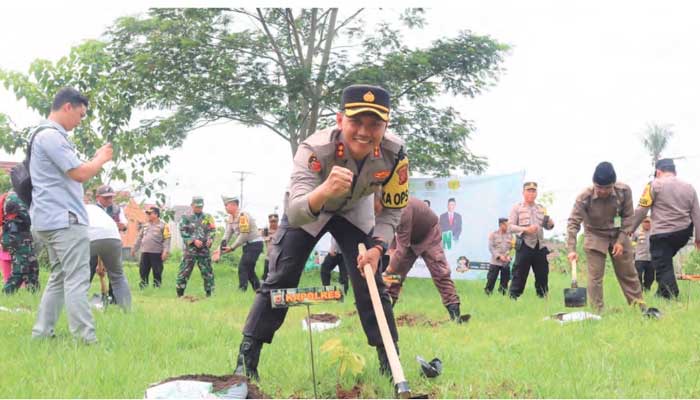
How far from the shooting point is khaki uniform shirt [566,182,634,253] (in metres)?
6.73

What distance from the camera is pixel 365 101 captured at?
10.6ft

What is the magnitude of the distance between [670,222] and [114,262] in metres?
6.44

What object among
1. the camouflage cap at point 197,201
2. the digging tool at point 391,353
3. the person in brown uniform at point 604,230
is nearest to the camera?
the digging tool at point 391,353

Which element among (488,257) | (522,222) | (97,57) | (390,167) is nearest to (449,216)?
(488,257)

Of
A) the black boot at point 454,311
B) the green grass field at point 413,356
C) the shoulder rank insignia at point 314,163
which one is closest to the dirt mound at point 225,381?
the green grass field at point 413,356

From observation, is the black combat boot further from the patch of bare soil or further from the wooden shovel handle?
the wooden shovel handle

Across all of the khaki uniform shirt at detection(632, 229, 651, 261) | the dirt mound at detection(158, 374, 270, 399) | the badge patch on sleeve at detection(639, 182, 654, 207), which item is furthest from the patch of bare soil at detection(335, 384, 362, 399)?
the khaki uniform shirt at detection(632, 229, 651, 261)

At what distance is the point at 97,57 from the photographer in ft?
37.3

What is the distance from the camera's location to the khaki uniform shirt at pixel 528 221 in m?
9.09

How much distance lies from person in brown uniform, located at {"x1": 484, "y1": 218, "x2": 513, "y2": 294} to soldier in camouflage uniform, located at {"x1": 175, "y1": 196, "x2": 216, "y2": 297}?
4.78 meters

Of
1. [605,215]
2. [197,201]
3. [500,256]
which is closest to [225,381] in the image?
[605,215]

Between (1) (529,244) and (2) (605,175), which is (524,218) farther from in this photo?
(2) (605,175)

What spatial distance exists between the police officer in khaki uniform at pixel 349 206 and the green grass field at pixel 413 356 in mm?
371

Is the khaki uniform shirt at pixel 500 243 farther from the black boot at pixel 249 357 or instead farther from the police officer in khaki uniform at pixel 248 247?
the black boot at pixel 249 357
